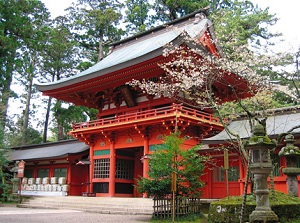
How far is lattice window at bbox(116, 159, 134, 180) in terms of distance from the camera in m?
20.2

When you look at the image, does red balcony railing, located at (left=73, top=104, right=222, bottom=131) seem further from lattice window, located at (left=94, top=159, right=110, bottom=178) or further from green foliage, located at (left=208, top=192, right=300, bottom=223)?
green foliage, located at (left=208, top=192, right=300, bottom=223)

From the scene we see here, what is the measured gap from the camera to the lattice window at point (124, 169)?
66.3 feet

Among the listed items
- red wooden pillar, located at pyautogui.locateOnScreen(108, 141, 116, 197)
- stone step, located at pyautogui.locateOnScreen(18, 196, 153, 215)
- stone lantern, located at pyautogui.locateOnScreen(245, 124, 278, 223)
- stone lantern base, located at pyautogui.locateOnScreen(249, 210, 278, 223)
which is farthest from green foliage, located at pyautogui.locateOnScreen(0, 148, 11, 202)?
stone lantern base, located at pyautogui.locateOnScreen(249, 210, 278, 223)

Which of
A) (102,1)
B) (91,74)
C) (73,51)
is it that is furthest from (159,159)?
(102,1)

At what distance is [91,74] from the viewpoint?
61.4ft

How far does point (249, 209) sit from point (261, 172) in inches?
59.6

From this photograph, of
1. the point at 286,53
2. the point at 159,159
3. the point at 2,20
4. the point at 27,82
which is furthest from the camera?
the point at 27,82

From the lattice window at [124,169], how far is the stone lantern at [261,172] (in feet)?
44.4

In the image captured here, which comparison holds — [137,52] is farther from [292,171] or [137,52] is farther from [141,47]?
[292,171]

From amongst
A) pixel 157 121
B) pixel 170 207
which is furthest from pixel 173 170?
pixel 157 121

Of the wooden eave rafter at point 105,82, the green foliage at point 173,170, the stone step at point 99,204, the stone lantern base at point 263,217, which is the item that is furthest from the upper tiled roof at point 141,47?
the stone lantern base at point 263,217

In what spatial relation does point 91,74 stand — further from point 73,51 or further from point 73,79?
point 73,51

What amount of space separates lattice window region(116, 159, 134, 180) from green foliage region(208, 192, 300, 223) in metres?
11.6

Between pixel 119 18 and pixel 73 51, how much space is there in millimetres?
6332
